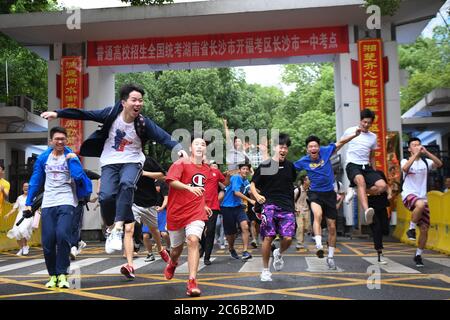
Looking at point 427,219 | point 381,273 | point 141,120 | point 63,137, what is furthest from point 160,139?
point 427,219

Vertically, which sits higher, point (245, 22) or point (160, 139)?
point (245, 22)

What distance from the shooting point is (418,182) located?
875cm

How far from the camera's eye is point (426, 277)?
6828mm

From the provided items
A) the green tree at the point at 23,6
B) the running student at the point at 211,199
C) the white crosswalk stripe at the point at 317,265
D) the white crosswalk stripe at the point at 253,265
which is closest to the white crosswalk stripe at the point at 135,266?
the running student at the point at 211,199

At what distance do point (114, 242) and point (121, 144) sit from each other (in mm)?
1252

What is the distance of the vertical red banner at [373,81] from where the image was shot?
1572 cm

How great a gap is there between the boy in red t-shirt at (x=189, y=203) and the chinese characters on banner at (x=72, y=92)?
11910mm

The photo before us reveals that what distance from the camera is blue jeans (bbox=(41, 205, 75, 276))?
624 cm

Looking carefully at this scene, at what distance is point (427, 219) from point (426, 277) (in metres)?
1.90

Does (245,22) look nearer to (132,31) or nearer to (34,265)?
(132,31)

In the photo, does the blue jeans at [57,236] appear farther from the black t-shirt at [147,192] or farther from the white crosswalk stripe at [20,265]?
the white crosswalk stripe at [20,265]

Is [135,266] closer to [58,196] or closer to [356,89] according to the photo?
[58,196]

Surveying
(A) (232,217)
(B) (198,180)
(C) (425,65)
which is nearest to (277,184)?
(B) (198,180)

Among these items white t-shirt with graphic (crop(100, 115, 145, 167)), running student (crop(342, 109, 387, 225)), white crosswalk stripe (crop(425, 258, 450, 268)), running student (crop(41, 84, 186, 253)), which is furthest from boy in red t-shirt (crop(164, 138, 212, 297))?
white crosswalk stripe (crop(425, 258, 450, 268))
